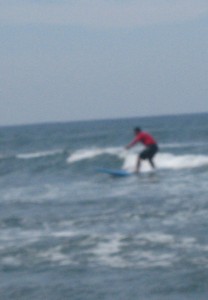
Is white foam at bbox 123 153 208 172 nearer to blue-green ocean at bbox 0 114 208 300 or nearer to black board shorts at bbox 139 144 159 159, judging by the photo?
black board shorts at bbox 139 144 159 159

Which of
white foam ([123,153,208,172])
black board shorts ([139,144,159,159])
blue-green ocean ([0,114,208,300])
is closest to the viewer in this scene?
blue-green ocean ([0,114,208,300])

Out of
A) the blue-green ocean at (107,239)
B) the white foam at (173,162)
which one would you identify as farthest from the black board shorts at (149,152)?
the white foam at (173,162)

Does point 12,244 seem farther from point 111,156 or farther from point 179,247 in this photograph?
point 111,156

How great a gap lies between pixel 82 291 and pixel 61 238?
348 cm

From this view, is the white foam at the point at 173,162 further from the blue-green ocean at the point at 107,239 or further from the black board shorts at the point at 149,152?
the blue-green ocean at the point at 107,239

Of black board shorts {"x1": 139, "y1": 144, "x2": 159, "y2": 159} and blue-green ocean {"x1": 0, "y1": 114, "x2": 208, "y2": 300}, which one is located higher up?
black board shorts {"x1": 139, "y1": 144, "x2": 159, "y2": 159}

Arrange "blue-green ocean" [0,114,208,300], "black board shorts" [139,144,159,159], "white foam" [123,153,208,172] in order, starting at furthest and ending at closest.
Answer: "white foam" [123,153,208,172] → "black board shorts" [139,144,159,159] → "blue-green ocean" [0,114,208,300]

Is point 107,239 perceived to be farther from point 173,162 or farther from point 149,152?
point 173,162

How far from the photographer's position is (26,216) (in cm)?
1795

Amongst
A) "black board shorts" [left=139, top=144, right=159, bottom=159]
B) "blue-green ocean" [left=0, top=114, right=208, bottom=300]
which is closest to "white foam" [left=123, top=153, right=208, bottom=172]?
"black board shorts" [left=139, top=144, right=159, bottom=159]

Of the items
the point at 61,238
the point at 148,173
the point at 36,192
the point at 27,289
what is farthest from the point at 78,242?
the point at 148,173

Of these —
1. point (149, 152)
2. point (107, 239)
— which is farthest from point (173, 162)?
point (107, 239)

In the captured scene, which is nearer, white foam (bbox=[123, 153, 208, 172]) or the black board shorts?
the black board shorts

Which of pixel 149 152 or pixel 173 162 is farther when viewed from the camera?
pixel 173 162
